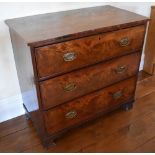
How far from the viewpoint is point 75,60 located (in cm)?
125

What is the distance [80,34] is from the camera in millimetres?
1177

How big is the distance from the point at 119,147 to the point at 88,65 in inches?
25.1

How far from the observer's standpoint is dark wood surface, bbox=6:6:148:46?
1134mm

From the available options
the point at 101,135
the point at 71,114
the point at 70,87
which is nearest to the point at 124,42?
the point at 70,87

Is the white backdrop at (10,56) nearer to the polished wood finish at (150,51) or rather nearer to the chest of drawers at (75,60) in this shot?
the chest of drawers at (75,60)

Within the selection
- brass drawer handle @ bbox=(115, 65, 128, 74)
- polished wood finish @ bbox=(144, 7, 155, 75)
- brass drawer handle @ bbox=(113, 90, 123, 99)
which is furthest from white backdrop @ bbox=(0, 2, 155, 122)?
brass drawer handle @ bbox=(113, 90, 123, 99)

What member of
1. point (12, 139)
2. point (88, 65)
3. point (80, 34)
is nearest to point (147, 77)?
point (88, 65)

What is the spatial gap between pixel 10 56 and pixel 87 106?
27.0 inches

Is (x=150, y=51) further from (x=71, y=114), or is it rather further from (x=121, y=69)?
(x=71, y=114)

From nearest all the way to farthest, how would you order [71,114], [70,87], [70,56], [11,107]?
[70,56] < [70,87] < [71,114] < [11,107]

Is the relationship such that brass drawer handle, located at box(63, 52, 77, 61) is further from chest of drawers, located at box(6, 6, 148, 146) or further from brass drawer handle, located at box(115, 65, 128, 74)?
brass drawer handle, located at box(115, 65, 128, 74)

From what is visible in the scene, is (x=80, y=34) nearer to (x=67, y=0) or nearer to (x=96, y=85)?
(x=96, y=85)

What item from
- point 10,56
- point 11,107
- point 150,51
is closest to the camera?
point 10,56

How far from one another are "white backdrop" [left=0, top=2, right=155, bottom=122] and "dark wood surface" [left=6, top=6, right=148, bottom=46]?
58mm
